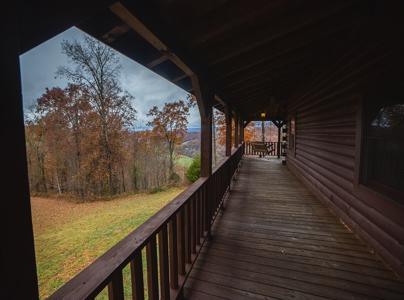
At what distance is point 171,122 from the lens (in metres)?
15.0

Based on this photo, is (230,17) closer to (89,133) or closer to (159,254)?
(159,254)

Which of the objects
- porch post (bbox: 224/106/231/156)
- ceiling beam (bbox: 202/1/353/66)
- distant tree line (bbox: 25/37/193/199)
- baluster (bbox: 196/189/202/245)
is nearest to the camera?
ceiling beam (bbox: 202/1/353/66)

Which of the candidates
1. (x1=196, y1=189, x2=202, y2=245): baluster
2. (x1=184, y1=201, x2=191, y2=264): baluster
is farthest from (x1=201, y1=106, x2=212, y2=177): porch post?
(x1=184, y1=201, x2=191, y2=264): baluster

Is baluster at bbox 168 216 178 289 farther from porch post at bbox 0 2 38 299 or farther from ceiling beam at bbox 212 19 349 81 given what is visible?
ceiling beam at bbox 212 19 349 81

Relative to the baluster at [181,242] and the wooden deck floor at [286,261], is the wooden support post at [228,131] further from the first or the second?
the baluster at [181,242]

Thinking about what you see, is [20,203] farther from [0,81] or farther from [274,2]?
[274,2]

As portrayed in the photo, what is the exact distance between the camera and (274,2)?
1.61m

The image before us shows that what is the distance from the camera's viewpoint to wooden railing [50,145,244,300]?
92 cm

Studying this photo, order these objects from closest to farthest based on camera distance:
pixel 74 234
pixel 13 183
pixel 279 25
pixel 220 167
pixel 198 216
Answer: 1. pixel 13 183
2. pixel 279 25
3. pixel 198 216
4. pixel 220 167
5. pixel 74 234

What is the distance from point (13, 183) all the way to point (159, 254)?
51.1 inches

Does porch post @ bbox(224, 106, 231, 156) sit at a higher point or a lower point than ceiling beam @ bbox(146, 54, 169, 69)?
lower

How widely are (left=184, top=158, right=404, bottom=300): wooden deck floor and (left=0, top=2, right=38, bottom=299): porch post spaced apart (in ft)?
5.51

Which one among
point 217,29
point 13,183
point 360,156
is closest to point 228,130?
point 360,156

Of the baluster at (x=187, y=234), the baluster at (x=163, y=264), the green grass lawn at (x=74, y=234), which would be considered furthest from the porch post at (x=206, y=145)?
the green grass lawn at (x=74, y=234)
